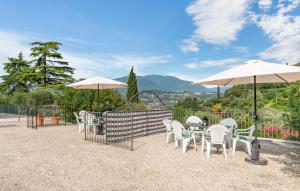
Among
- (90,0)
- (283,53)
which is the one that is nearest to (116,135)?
(90,0)

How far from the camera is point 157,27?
56.9ft

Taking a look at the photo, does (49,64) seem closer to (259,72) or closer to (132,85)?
(132,85)

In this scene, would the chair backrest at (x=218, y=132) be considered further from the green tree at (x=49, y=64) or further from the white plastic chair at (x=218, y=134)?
the green tree at (x=49, y=64)

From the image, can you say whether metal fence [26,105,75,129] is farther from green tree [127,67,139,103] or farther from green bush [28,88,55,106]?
green bush [28,88,55,106]

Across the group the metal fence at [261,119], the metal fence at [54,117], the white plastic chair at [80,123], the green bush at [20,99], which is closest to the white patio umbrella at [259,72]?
the metal fence at [261,119]

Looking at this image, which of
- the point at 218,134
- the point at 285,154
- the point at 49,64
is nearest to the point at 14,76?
the point at 49,64

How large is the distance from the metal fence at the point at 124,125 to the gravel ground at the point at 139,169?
58cm

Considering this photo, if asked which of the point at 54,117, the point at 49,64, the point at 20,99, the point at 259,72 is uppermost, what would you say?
the point at 49,64

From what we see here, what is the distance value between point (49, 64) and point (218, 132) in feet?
91.8

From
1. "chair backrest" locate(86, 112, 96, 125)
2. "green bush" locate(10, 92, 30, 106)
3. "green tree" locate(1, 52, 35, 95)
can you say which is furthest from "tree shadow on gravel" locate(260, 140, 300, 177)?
"green tree" locate(1, 52, 35, 95)

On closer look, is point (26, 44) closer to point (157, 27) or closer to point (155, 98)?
point (157, 27)

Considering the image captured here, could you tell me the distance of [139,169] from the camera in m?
4.92

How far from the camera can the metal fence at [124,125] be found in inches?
298

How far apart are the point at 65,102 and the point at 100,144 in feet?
23.7
